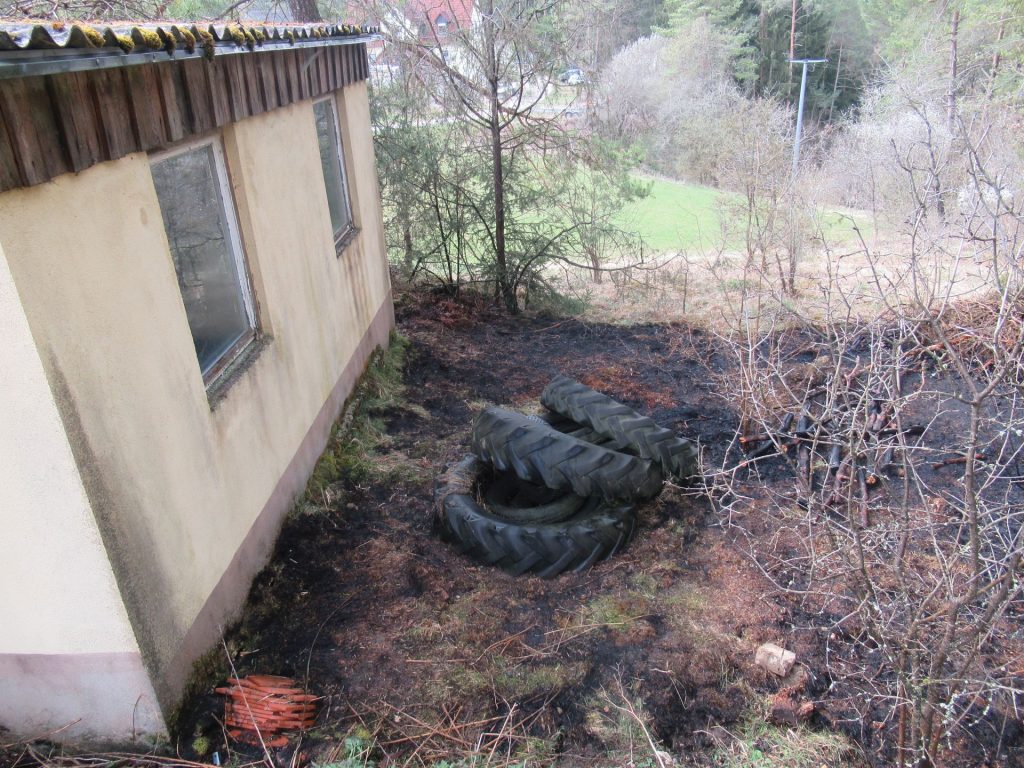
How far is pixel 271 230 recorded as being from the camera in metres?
4.80

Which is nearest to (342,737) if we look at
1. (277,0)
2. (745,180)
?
(277,0)

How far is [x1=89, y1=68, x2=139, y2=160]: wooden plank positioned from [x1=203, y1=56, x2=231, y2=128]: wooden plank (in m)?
0.86

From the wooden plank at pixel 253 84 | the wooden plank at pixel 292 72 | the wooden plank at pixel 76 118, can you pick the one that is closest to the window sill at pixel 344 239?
the wooden plank at pixel 292 72

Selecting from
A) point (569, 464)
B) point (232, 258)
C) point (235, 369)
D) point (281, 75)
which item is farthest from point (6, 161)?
point (569, 464)

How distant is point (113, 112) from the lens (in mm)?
2896

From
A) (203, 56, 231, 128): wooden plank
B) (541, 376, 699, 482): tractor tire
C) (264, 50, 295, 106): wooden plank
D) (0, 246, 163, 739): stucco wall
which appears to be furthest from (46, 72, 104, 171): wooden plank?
(541, 376, 699, 482): tractor tire

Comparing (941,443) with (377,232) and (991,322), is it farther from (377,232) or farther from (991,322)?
(377,232)

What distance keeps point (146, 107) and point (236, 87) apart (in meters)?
1.12

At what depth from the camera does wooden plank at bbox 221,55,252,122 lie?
13.3 feet

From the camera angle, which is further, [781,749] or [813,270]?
[813,270]

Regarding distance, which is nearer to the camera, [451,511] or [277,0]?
[451,511]

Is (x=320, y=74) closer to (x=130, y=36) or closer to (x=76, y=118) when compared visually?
(x=130, y=36)

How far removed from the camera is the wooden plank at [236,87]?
4.05 meters

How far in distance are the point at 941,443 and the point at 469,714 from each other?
16.6 ft
